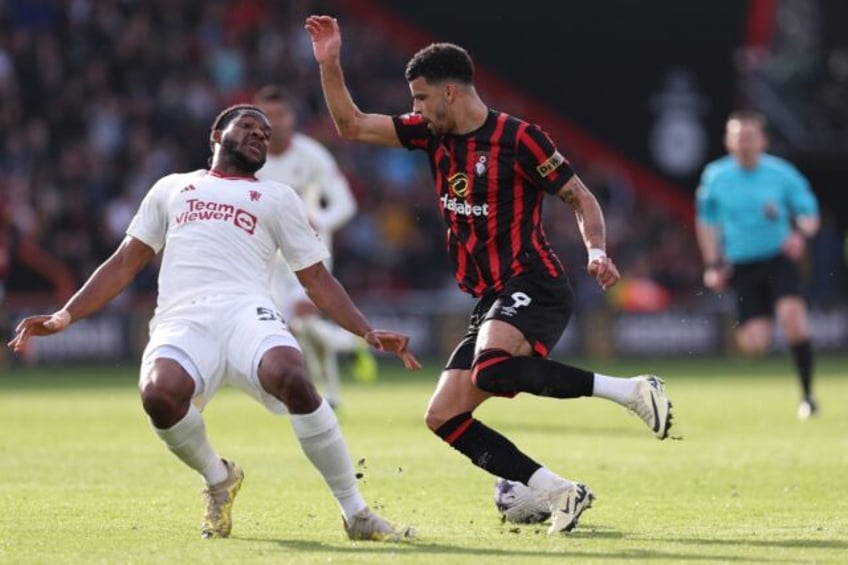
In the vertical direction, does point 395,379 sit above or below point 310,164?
below

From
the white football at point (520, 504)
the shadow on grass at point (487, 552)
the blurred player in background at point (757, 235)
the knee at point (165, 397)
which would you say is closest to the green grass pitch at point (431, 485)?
the shadow on grass at point (487, 552)

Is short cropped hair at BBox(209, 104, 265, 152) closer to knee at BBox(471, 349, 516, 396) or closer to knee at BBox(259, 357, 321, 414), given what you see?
knee at BBox(259, 357, 321, 414)

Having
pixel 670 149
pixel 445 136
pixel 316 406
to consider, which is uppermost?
pixel 670 149

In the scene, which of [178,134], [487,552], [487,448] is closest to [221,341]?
[487,448]

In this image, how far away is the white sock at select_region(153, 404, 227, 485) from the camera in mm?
7910

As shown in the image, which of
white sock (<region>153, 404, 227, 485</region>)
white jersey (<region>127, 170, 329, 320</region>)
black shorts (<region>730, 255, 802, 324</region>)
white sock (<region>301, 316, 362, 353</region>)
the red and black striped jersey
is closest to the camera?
white sock (<region>153, 404, 227, 485</region>)

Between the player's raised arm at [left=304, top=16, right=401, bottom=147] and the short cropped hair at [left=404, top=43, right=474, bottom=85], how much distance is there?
36cm

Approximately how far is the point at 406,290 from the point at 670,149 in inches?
254

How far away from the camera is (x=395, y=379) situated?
2205 centimetres

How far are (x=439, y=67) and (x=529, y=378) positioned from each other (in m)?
1.63

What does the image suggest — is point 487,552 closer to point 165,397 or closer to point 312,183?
point 165,397

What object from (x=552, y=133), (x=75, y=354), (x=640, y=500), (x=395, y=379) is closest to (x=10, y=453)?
(x=640, y=500)

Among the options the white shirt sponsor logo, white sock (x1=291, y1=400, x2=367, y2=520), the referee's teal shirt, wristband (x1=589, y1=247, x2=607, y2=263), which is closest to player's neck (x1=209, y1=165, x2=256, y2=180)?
the white shirt sponsor logo

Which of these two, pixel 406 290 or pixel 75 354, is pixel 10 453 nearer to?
pixel 75 354
